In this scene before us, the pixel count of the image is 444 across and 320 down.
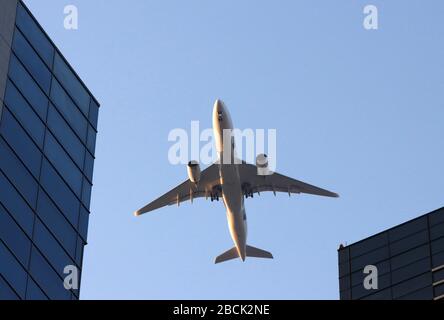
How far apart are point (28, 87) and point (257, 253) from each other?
34.7 metres

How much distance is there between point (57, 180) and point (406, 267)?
2525cm

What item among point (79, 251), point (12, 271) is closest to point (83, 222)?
point (79, 251)

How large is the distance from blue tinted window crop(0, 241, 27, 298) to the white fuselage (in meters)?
24.9

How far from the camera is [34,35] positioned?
4341 centimetres

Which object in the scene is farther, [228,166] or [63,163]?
[228,166]

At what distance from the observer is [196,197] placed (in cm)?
6906

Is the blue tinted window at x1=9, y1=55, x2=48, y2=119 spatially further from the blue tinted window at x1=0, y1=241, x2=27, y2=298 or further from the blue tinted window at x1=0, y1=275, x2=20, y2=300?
the blue tinted window at x1=0, y1=275, x2=20, y2=300

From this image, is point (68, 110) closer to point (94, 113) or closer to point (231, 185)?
point (94, 113)

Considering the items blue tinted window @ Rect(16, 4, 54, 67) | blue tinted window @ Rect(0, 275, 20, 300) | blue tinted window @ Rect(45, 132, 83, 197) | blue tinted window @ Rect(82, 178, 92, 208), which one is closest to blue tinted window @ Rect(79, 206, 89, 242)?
blue tinted window @ Rect(82, 178, 92, 208)

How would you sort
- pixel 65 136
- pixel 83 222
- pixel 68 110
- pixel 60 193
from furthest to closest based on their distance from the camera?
pixel 68 110 → pixel 65 136 → pixel 83 222 → pixel 60 193

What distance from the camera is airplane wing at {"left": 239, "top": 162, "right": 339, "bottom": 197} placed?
216 feet
